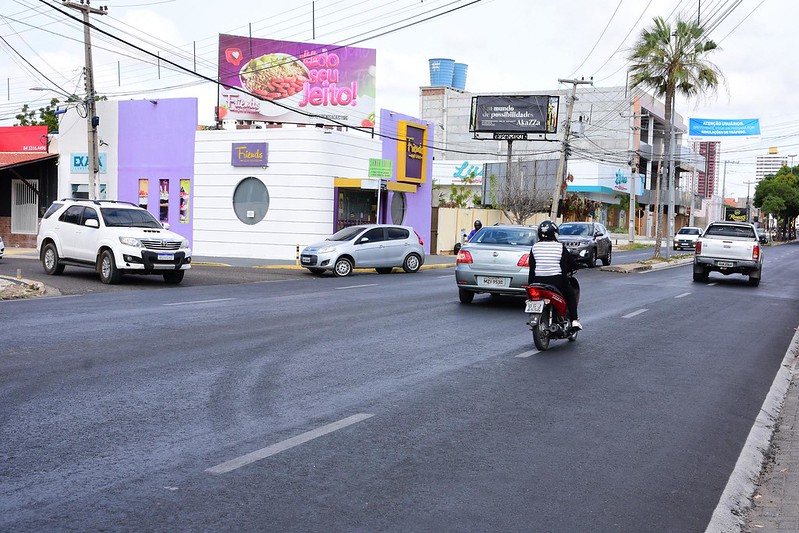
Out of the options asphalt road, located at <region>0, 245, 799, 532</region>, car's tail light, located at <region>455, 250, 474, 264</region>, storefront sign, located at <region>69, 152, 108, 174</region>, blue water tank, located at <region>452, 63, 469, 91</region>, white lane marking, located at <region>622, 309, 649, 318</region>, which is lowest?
white lane marking, located at <region>622, 309, 649, 318</region>

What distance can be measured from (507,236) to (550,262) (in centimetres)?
576

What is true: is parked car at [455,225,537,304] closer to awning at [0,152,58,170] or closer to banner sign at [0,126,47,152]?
awning at [0,152,58,170]

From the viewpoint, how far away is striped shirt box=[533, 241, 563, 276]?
11.8 meters

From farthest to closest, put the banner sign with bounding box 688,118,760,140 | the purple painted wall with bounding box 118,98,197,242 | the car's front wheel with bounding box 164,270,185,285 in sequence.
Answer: the banner sign with bounding box 688,118,760,140 → the purple painted wall with bounding box 118,98,197,242 → the car's front wheel with bounding box 164,270,185,285

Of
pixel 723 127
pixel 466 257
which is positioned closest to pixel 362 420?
pixel 466 257

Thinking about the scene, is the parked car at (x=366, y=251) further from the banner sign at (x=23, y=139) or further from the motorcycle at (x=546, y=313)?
the banner sign at (x=23, y=139)

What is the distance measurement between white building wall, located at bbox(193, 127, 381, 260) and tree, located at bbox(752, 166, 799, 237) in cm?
8118

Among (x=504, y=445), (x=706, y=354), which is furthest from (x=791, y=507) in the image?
(x=706, y=354)

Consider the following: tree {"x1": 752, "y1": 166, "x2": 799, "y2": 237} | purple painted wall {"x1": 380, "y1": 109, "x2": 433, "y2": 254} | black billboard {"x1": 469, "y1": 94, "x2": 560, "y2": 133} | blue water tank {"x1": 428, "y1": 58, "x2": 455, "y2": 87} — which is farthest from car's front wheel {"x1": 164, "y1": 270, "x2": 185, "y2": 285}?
tree {"x1": 752, "y1": 166, "x2": 799, "y2": 237}

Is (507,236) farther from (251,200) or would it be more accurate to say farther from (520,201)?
(520,201)

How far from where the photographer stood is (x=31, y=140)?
128ft

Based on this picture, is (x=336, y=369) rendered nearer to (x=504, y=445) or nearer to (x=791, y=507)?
(x=504, y=445)

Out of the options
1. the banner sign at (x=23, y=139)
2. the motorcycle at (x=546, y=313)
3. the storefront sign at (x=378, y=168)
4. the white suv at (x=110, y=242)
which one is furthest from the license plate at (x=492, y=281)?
the banner sign at (x=23, y=139)

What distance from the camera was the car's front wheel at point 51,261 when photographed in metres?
22.4
